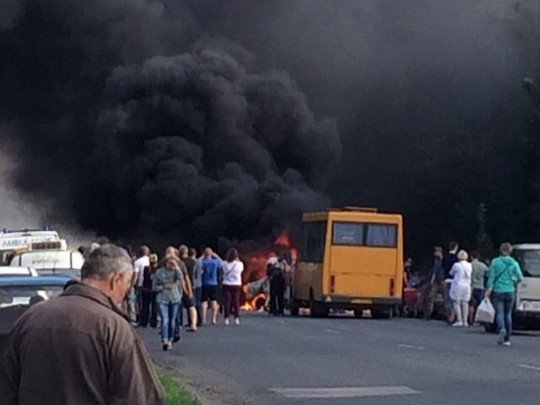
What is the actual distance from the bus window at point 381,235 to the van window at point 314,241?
1.12 meters

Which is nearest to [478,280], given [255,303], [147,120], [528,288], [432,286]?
[528,288]

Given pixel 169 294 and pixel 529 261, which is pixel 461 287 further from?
pixel 169 294

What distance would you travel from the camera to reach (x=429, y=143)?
61.2 m

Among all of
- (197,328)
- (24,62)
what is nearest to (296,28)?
(24,62)

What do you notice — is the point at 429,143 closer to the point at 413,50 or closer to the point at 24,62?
the point at 413,50

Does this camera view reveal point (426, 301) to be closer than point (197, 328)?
No

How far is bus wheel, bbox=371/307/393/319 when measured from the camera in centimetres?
3594

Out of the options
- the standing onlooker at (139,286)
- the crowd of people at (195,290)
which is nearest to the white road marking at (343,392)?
the crowd of people at (195,290)

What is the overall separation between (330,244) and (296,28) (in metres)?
30.6

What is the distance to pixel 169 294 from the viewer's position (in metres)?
21.6

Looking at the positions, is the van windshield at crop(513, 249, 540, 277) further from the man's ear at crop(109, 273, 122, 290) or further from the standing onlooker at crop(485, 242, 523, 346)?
the man's ear at crop(109, 273, 122, 290)

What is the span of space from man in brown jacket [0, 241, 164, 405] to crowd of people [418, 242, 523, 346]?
17.4m

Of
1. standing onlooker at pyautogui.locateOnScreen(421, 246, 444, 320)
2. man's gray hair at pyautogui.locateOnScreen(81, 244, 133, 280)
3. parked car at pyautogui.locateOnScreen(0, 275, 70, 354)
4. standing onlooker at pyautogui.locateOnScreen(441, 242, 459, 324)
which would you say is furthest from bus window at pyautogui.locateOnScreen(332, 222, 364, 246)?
man's gray hair at pyautogui.locateOnScreen(81, 244, 133, 280)

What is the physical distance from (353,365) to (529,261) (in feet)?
33.7
